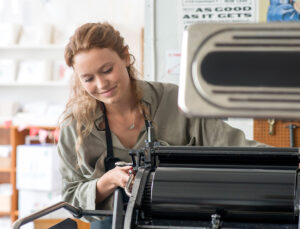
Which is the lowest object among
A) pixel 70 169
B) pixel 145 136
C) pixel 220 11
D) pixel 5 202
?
pixel 5 202

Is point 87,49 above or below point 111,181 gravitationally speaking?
above

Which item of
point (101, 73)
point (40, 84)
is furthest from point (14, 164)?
point (101, 73)

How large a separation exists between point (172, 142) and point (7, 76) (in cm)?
373

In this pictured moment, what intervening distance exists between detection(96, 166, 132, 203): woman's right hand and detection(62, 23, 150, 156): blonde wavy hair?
212 millimetres

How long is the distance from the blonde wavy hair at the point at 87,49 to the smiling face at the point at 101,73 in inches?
1.0

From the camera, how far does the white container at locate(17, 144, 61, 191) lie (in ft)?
14.7

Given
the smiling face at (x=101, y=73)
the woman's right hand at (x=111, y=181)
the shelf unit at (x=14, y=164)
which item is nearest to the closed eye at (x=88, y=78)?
the smiling face at (x=101, y=73)

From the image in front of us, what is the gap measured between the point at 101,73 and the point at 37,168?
3257mm

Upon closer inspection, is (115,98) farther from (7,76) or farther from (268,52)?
(7,76)

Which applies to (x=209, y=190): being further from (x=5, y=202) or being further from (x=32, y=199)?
(x=5, y=202)

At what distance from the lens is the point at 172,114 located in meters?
1.67

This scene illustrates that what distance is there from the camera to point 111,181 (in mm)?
1358

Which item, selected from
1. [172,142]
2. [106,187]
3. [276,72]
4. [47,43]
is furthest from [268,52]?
[47,43]

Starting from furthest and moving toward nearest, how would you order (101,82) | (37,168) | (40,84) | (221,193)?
1. (40,84)
2. (37,168)
3. (101,82)
4. (221,193)
